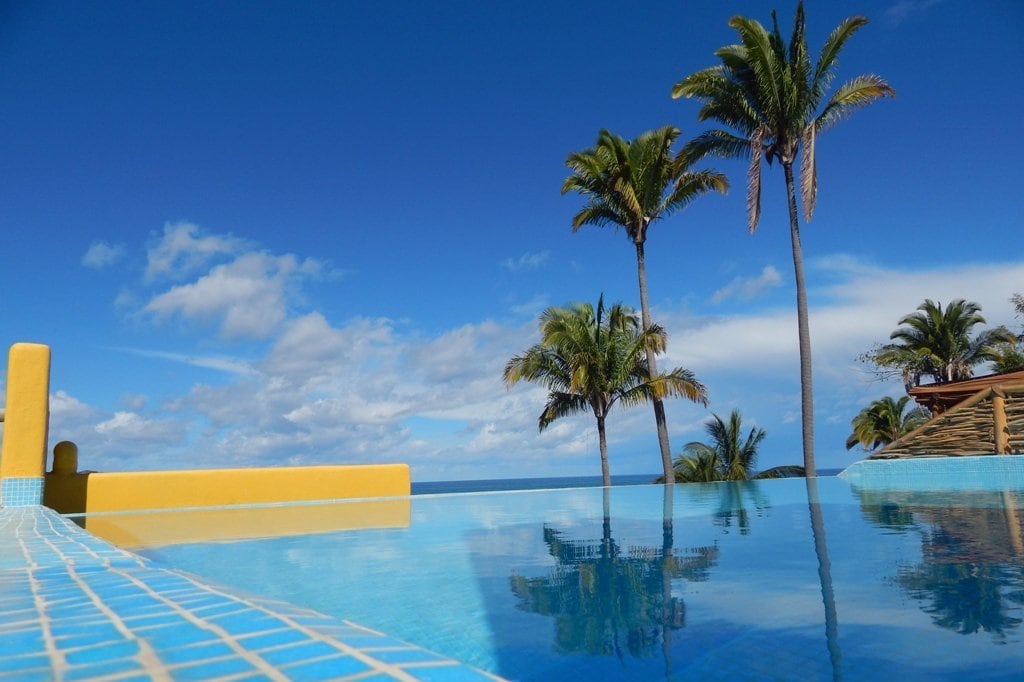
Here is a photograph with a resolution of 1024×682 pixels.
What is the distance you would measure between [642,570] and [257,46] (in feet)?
56.3

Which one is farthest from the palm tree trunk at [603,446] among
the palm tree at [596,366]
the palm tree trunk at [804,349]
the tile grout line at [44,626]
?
the tile grout line at [44,626]

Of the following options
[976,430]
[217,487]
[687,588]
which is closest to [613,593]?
[687,588]

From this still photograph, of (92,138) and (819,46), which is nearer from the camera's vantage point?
(92,138)

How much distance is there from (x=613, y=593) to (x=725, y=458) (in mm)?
21277

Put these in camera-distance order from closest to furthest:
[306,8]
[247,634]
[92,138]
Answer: [247,634], [92,138], [306,8]

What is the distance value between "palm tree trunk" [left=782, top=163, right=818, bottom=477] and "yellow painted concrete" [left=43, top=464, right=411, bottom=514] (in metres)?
10.2

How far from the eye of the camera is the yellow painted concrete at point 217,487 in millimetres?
11828

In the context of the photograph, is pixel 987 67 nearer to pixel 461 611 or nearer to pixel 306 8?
pixel 306 8

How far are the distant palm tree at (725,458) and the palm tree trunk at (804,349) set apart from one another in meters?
7.01

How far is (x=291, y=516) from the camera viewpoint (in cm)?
1128

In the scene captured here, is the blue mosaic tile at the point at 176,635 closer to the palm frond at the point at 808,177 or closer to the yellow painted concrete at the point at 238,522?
the yellow painted concrete at the point at 238,522

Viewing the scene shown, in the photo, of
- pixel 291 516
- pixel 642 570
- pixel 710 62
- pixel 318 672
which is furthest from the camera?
pixel 710 62

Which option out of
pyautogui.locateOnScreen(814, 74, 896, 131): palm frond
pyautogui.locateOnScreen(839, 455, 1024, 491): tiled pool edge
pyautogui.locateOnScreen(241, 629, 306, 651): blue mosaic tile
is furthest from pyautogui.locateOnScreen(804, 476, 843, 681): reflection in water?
pyautogui.locateOnScreen(814, 74, 896, 131): palm frond

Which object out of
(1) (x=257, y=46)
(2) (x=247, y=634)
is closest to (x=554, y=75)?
(1) (x=257, y=46)
